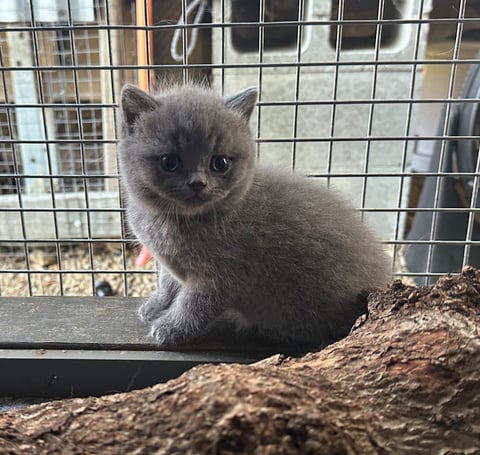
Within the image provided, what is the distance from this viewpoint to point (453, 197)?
196cm

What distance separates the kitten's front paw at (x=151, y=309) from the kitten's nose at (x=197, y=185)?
44 centimetres

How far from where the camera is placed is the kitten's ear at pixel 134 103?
111cm

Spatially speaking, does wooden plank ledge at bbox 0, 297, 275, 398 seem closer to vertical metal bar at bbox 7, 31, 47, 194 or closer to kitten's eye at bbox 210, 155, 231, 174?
kitten's eye at bbox 210, 155, 231, 174

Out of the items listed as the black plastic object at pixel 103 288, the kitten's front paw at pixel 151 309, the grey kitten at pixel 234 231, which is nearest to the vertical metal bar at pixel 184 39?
the grey kitten at pixel 234 231

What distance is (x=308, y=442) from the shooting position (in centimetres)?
63

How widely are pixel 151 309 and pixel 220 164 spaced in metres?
0.48

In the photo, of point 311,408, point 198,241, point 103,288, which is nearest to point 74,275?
point 103,288

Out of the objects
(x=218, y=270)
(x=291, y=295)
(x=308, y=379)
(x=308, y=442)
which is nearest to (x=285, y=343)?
(x=291, y=295)

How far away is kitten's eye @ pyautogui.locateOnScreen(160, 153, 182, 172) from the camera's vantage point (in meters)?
1.09

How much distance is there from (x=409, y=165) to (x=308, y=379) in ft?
7.00

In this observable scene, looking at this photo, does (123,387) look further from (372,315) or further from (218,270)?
(372,315)

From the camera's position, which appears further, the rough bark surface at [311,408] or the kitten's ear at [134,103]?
the kitten's ear at [134,103]

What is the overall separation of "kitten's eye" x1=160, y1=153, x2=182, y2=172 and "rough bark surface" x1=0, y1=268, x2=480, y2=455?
0.46 m

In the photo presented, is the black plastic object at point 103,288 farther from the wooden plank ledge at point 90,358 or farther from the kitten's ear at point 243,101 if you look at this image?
the kitten's ear at point 243,101
